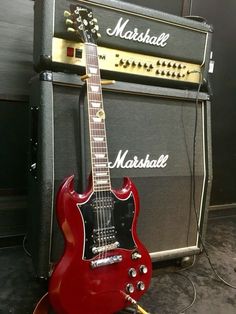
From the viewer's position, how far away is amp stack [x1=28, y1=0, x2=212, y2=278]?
36.2 inches

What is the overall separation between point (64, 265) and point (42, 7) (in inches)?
28.5

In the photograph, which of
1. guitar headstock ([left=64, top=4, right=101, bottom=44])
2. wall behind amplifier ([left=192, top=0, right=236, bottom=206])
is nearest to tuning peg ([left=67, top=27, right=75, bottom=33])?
guitar headstock ([left=64, top=4, right=101, bottom=44])

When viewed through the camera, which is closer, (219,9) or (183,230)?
(183,230)

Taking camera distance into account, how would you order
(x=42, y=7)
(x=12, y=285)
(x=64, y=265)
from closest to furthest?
(x=64, y=265), (x=42, y=7), (x=12, y=285)

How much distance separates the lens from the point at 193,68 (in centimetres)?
119

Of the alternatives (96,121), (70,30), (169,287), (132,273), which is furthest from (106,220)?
(70,30)

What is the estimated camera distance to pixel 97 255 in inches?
33.2

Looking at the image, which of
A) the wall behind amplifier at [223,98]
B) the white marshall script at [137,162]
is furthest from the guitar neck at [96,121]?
the wall behind amplifier at [223,98]

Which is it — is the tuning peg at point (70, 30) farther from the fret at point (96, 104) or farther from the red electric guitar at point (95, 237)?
the fret at point (96, 104)

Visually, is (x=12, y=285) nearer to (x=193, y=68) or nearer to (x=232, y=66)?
(x=193, y=68)

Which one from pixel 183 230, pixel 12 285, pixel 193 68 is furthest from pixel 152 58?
pixel 12 285

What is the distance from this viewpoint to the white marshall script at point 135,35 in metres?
1.01

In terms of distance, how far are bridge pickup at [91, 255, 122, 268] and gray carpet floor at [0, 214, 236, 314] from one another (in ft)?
0.80

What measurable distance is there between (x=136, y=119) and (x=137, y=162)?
0.15 metres
